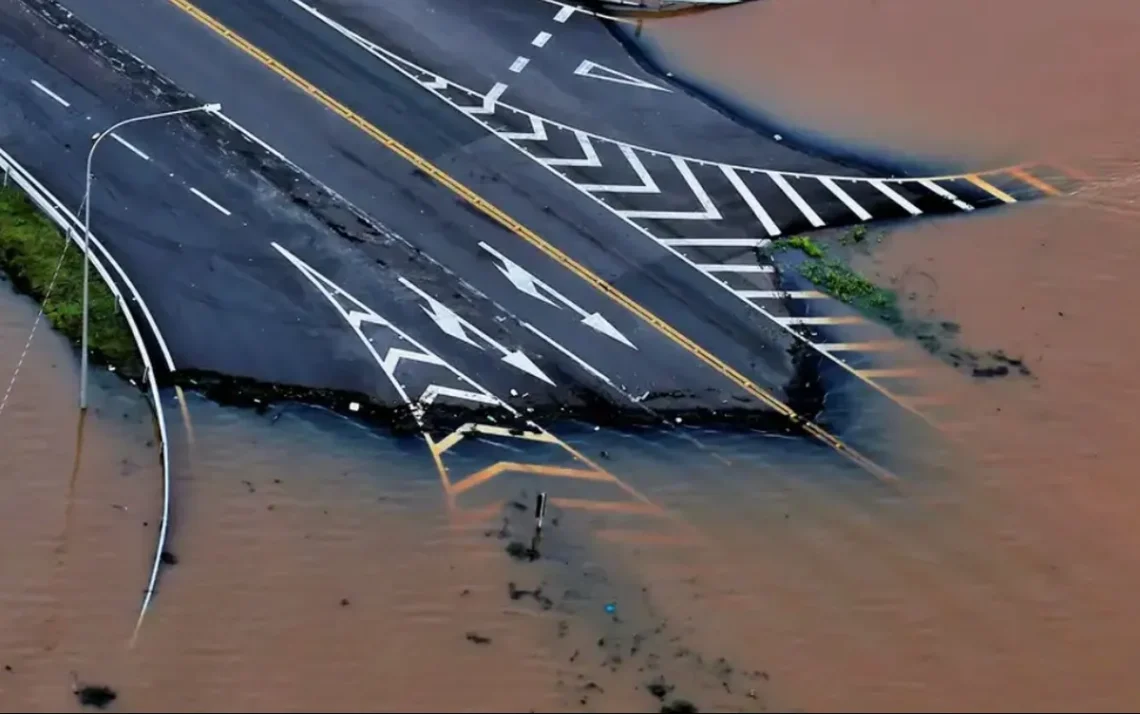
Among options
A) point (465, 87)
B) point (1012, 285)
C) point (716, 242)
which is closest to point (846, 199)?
point (716, 242)

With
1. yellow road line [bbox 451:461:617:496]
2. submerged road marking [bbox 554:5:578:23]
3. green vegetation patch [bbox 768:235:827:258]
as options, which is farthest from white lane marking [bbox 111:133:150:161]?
green vegetation patch [bbox 768:235:827:258]

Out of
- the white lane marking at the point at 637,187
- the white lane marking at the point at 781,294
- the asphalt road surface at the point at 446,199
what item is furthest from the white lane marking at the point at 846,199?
the white lane marking at the point at 637,187

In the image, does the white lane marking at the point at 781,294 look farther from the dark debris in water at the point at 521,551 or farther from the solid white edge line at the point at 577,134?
the dark debris in water at the point at 521,551

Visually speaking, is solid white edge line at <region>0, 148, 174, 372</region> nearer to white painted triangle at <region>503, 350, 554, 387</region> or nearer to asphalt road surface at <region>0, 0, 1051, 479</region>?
asphalt road surface at <region>0, 0, 1051, 479</region>

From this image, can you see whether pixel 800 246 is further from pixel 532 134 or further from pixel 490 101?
pixel 490 101

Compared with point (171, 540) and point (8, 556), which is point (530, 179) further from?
point (8, 556)

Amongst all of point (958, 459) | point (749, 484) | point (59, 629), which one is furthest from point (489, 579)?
point (958, 459)
